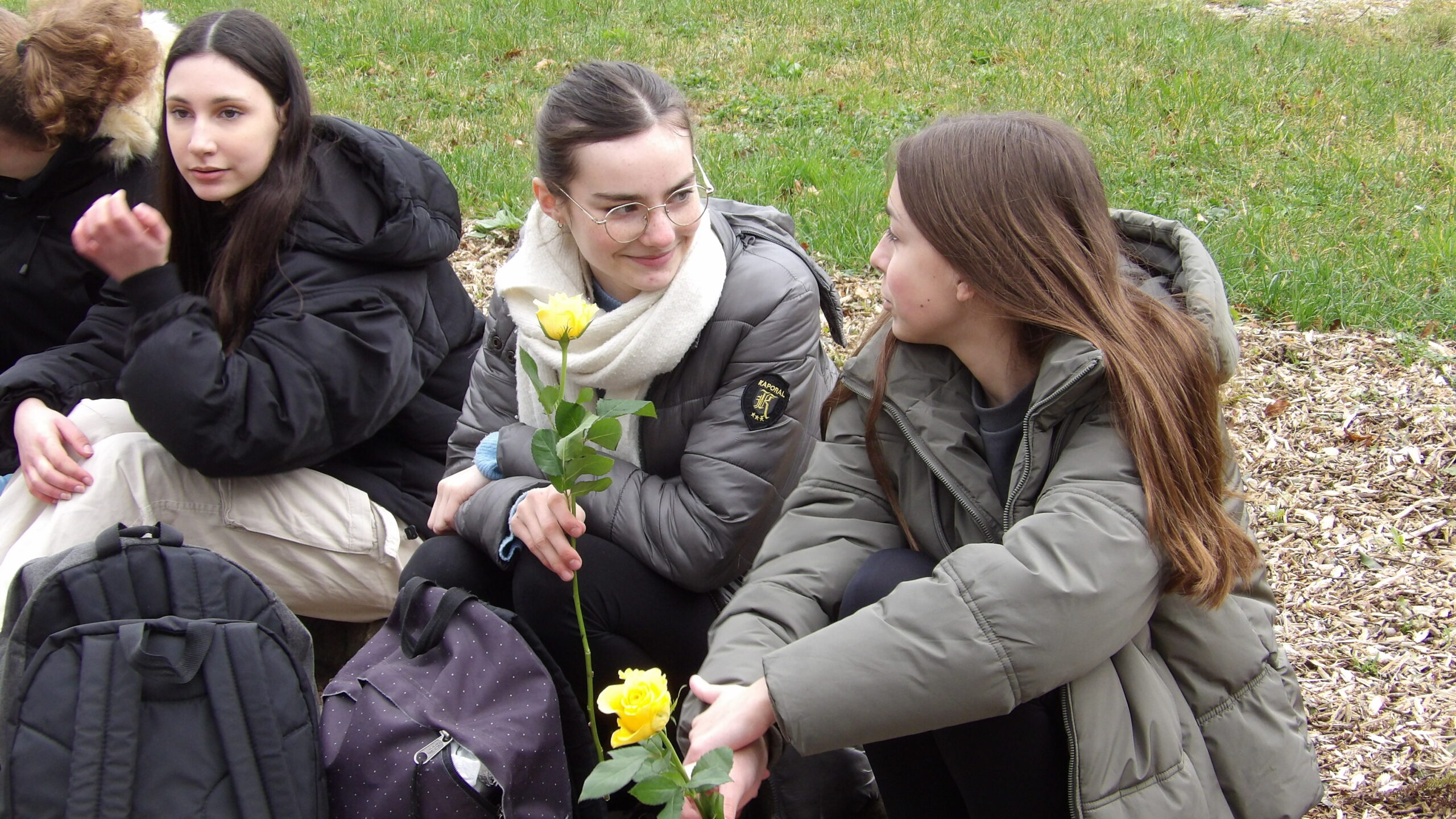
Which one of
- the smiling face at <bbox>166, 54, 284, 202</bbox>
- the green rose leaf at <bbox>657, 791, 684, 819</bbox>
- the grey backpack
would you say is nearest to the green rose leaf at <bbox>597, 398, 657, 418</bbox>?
the green rose leaf at <bbox>657, 791, 684, 819</bbox>

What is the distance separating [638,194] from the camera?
237cm

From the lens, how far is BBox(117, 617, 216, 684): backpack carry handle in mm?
1922

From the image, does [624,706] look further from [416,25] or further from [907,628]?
[416,25]

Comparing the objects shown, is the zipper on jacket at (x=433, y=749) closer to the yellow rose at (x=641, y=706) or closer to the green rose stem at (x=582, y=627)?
the green rose stem at (x=582, y=627)

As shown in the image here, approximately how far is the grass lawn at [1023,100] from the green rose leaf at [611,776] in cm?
335

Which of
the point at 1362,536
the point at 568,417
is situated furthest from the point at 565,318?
the point at 1362,536

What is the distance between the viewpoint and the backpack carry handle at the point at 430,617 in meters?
2.17

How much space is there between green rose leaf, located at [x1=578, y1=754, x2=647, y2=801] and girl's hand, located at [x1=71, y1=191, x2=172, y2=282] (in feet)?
5.57

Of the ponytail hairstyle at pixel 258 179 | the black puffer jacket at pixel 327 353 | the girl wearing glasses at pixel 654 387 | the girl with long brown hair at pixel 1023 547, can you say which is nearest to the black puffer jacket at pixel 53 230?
the black puffer jacket at pixel 327 353

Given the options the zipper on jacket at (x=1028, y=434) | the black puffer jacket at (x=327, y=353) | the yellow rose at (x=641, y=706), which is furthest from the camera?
the black puffer jacket at (x=327, y=353)

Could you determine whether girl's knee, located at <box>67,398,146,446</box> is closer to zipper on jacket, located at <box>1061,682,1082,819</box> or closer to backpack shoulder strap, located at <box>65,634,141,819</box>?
backpack shoulder strap, located at <box>65,634,141,819</box>

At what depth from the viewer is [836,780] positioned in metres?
2.39

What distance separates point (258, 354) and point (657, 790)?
162 cm

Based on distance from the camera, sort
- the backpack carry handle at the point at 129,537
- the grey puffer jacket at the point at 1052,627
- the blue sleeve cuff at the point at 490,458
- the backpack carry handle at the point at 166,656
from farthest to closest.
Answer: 1. the blue sleeve cuff at the point at 490,458
2. the backpack carry handle at the point at 129,537
3. the backpack carry handle at the point at 166,656
4. the grey puffer jacket at the point at 1052,627
